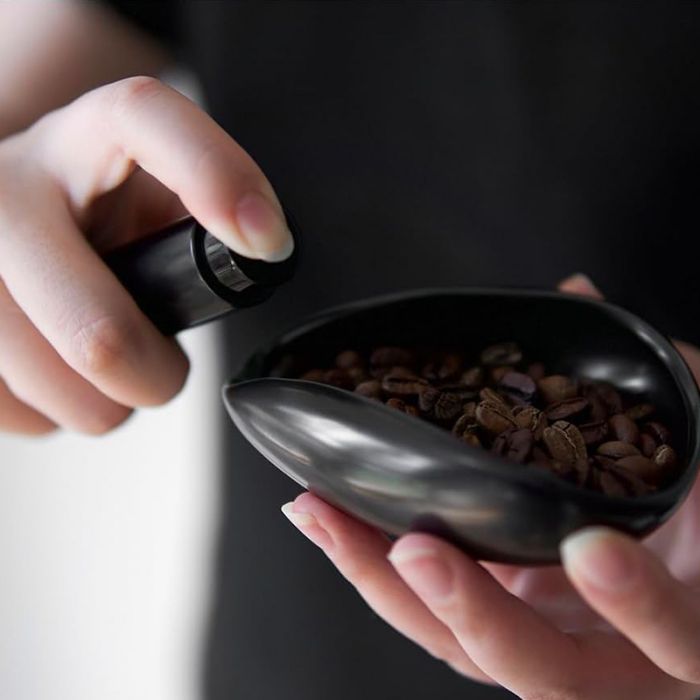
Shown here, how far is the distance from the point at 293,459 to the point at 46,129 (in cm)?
34

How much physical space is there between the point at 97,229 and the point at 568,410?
1.31 ft

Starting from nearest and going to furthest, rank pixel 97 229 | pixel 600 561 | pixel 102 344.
A: pixel 600 561, pixel 102 344, pixel 97 229

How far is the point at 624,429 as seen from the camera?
53 cm

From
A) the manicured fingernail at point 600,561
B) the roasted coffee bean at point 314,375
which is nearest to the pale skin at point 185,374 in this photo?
the manicured fingernail at point 600,561

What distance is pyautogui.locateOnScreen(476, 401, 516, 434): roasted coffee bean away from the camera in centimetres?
50

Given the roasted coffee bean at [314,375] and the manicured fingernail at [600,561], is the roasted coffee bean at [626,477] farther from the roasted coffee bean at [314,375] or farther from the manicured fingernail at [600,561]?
the roasted coffee bean at [314,375]

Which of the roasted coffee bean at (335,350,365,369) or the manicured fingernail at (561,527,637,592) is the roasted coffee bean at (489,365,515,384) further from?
the manicured fingernail at (561,527,637,592)

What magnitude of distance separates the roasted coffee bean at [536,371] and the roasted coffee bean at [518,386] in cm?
2

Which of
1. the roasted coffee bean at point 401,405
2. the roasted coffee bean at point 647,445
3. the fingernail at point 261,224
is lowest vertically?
the roasted coffee bean at point 647,445

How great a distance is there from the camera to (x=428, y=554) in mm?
412

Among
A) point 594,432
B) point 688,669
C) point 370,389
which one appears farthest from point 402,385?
point 688,669

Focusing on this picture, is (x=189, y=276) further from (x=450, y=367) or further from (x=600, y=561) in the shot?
(x=600, y=561)

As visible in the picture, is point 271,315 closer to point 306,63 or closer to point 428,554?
point 306,63

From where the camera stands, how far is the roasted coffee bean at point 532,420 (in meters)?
0.51
